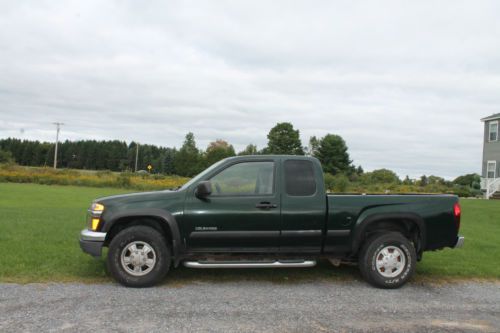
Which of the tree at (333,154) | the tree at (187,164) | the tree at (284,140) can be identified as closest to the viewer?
the tree at (333,154)

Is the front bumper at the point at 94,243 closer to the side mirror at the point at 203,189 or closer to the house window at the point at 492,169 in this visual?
the side mirror at the point at 203,189

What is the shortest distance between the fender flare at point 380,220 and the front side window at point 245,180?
1.32 meters

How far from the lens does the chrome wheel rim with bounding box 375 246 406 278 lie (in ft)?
21.0

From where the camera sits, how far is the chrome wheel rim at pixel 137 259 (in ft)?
19.9

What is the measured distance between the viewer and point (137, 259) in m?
6.09

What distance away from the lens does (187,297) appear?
5668mm

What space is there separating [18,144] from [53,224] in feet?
477

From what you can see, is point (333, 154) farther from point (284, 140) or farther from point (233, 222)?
point (233, 222)

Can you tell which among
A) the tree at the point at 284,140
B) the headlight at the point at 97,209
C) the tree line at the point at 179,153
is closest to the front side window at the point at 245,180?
the headlight at the point at 97,209

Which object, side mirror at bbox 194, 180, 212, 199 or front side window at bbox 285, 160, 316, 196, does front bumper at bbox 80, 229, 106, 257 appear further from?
front side window at bbox 285, 160, 316, 196

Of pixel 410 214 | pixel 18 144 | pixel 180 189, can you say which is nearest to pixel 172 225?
pixel 180 189

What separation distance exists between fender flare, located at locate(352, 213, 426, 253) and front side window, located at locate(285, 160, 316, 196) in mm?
813

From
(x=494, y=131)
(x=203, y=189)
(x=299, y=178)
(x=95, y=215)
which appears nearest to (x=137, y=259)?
(x=95, y=215)

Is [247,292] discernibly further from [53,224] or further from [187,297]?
[53,224]
